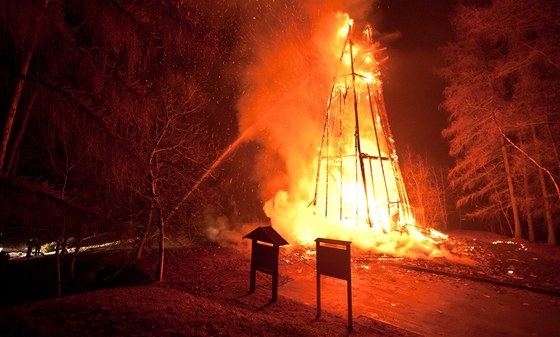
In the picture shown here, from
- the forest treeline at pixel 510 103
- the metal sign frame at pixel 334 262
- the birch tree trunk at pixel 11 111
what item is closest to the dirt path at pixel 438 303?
the metal sign frame at pixel 334 262

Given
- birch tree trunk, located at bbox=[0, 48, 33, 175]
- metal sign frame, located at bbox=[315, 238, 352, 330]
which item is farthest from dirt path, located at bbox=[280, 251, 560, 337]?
birch tree trunk, located at bbox=[0, 48, 33, 175]

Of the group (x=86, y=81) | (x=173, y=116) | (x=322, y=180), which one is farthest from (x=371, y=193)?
(x=86, y=81)

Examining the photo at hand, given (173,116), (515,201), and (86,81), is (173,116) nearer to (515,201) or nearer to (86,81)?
(86,81)

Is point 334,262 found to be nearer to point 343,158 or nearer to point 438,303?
point 438,303

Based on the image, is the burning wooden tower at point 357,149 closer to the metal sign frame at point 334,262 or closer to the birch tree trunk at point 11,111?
the metal sign frame at point 334,262

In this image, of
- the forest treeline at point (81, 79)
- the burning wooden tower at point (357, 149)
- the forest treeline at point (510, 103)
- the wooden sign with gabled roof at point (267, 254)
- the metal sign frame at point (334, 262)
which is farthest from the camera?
the burning wooden tower at point (357, 149)

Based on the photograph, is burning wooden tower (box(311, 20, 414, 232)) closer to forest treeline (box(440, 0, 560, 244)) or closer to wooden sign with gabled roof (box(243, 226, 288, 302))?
forest treeline (box(440, 0, 560, 244))

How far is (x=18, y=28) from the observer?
2.24m

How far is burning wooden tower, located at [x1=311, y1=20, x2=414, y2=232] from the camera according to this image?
13516 millimetres

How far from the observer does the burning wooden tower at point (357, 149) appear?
1352cm

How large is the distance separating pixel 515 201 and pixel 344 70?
12.6 metres

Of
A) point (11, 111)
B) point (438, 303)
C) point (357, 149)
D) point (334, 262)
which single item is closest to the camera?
point (11, 111)

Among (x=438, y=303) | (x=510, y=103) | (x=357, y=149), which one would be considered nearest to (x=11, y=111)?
(x=438, y=303)

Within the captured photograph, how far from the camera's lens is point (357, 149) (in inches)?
506
